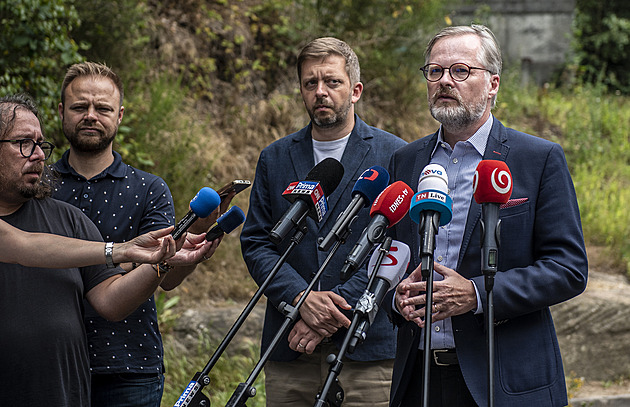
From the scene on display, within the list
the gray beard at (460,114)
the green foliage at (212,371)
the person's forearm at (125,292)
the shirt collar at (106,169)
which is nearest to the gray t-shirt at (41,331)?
the person's forearm at (125,292)

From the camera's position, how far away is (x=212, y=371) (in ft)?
19.0

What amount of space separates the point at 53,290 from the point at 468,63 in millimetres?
1903

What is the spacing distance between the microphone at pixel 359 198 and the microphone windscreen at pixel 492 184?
1.47 ft

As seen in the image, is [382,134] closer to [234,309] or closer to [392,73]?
[234,309]

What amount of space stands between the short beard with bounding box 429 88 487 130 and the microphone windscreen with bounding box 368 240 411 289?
2.10 feet

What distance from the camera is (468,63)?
2.91 metres

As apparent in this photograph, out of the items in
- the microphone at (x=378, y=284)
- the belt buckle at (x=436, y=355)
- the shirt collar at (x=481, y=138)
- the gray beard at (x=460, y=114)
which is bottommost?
the belt buckle at (x=436, y=355)

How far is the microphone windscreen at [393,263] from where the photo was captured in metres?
2.43

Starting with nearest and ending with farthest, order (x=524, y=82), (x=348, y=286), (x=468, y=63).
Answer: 1. (x=468, y=63)
2. (x=348, y=286)
3. (x=524, y=82)

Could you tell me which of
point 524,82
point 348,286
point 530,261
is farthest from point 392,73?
point 530,261

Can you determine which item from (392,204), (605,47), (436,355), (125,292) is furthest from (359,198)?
(605,47)

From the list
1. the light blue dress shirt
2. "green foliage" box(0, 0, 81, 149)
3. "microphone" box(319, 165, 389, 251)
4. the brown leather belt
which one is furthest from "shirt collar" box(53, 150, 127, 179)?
"green foliage" box(0, 0, 81, 149)

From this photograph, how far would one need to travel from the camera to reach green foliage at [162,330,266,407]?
554 centimetres

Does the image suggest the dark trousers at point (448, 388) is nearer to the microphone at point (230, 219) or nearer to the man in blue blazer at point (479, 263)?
the man in blue blazer at point (479, 263)
